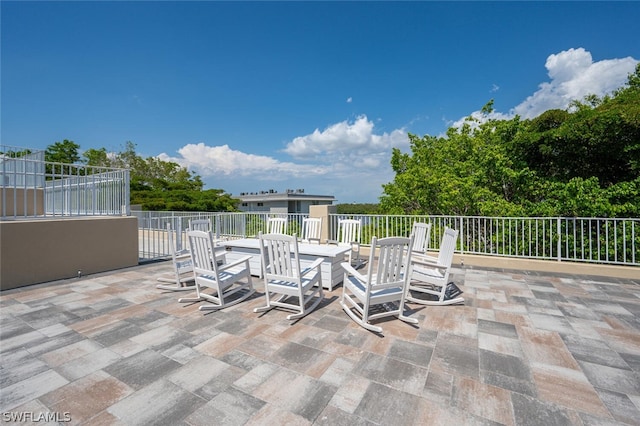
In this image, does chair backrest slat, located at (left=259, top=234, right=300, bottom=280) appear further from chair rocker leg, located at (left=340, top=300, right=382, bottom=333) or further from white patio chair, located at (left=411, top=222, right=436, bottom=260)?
white patio chair, located at (left=411, top=222, right=436, bottom=260)

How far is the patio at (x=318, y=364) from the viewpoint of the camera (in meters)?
1.74

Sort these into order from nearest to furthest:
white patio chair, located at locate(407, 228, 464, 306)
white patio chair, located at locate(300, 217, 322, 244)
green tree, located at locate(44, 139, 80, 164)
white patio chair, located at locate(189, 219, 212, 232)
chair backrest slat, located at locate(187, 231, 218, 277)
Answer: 1. chair backrest slat, located at locate(187, 231, 218, 277)
2. white patio chair, located at locate(407, 228, 464, 306)
3. white patio chair, located at locate(189, 219, 212, 232)
4. white patio chair, located at locate(300, 217, 322, 244)
5. green tree, located at locate(44, 139, 80, 164)

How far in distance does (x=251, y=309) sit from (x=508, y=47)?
35.8 ft

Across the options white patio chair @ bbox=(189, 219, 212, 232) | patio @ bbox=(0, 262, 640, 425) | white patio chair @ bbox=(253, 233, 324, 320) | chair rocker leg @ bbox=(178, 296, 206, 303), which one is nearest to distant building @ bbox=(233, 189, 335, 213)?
white patio chair @ bbox=(189, 219, 212, 232)

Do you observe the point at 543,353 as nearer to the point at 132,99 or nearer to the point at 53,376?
the point at 53,376

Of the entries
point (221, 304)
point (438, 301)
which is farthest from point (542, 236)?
point (221, 304)

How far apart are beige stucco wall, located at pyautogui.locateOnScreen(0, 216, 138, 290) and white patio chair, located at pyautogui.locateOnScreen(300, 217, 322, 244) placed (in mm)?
3696

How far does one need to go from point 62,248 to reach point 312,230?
4.62 m

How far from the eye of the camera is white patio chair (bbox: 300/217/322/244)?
6.15 metres

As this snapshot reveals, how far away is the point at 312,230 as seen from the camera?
6.28 meters

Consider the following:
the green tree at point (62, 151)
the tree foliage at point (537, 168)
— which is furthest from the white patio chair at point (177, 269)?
the green tree at point (62, 151)

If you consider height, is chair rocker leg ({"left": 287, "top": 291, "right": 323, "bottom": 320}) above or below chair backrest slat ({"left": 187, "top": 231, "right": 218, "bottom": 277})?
below

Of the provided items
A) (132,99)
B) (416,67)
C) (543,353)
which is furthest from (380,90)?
(543,353)

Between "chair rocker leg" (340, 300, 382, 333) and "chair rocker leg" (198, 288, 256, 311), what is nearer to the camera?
"chair rocker leg" (340, 300, 382, 333)
